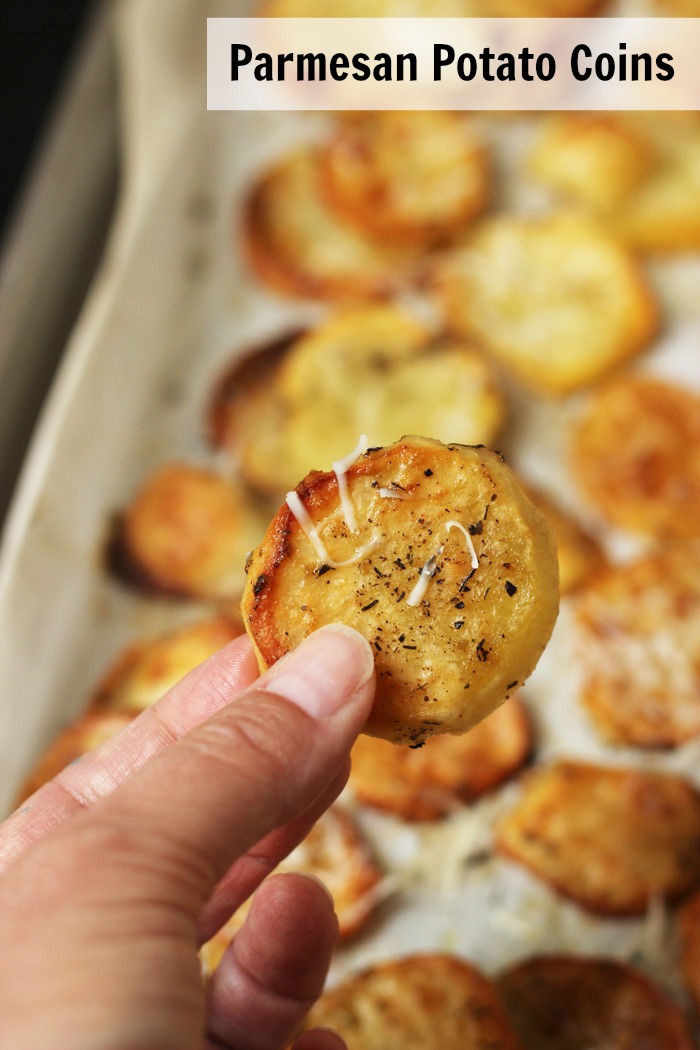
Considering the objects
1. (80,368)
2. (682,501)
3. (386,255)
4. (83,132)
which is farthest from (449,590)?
(83,132)

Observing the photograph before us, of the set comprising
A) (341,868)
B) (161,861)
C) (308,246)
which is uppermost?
(308,246)

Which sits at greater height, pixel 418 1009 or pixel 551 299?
pixel 551 299

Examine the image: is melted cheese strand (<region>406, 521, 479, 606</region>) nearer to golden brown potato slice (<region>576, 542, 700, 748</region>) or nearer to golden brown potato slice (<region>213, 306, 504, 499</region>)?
golden brown potato slice (<region>576, 542, 700, 748</region>)

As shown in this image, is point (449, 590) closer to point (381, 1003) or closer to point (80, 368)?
point (381, 1003)

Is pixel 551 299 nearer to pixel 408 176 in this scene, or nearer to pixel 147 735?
pixel 408 176

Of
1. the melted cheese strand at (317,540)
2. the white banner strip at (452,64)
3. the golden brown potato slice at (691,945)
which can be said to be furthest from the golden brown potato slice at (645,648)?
the white banner strip at (452,64)

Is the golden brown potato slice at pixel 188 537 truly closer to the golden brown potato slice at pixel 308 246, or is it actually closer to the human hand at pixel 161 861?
the golden brown potato slice at pixel 308 246

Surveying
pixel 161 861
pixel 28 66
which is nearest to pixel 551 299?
pixel 161 861
